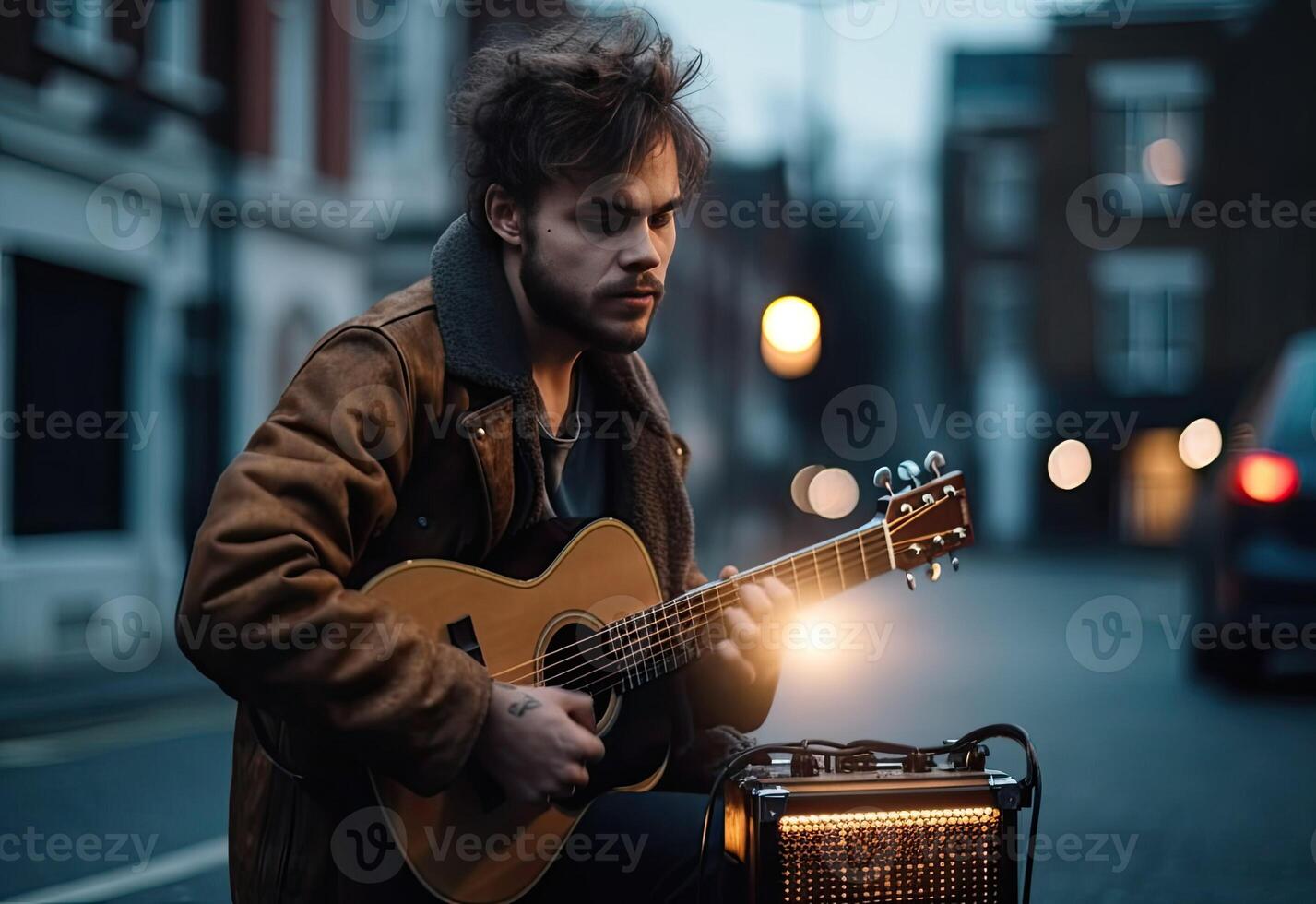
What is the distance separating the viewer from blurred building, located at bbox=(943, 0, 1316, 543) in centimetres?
3562

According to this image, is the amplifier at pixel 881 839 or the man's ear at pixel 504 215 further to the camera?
the man's ear at pixel 504 215

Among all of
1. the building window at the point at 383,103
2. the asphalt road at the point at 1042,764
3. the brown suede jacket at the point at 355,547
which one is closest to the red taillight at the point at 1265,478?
the asphalt road at the point at 1042,764

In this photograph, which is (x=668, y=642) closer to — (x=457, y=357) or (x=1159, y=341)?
(x=457, y=357)

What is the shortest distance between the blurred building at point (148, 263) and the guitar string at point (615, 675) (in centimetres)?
1139

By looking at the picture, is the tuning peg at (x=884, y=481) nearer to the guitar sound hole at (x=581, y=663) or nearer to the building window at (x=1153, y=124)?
the guitar sound hole at (x=581, y=663)

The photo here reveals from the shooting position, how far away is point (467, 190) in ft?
9.62

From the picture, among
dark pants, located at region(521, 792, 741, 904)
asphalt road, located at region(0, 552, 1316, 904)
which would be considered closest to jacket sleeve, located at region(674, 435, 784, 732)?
dark pants, located at region(521, 792, 741, 904)

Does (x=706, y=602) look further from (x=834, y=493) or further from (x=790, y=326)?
(x=834, y=493)

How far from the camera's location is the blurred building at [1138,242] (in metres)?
35.6

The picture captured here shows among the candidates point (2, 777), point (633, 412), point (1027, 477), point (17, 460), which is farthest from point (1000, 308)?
point (633, 412)

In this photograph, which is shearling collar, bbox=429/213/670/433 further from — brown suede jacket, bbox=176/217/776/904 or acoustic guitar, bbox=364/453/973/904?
acoustic guitar, bbox=364/453/973/904

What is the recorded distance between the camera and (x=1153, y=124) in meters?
38.2

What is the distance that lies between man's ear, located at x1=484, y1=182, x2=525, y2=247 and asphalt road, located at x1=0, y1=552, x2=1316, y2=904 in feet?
8.96

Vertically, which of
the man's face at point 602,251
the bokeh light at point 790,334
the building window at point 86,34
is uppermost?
the building window at point 86,34
